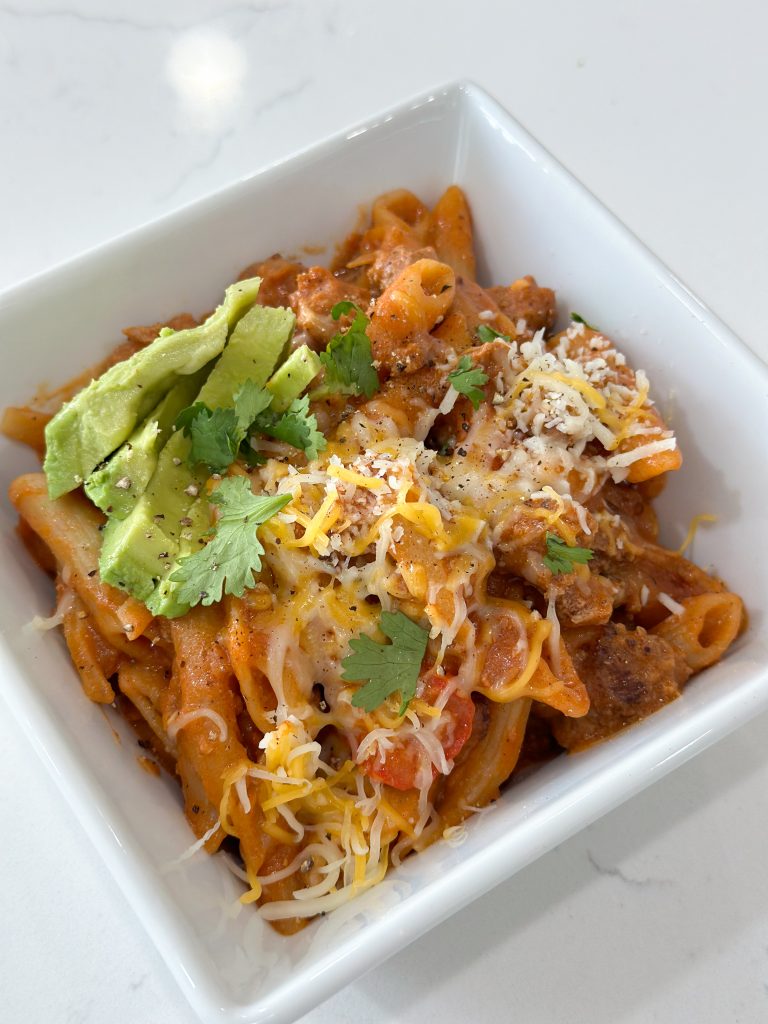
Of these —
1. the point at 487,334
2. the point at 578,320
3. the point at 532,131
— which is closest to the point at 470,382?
the point at 487,334

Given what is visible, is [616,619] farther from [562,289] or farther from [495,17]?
[495,17]

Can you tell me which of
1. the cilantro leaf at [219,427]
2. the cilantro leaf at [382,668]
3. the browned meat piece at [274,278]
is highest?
the browned meat piece at [274,278]

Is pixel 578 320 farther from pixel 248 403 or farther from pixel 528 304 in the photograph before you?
pixel 248 403

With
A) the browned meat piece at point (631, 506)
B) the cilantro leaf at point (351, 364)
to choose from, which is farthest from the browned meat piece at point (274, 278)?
the browned meat piece at point (631, 506)

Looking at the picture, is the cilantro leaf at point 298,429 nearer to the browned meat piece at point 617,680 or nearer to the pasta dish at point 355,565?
the pasta dish at point 355,565

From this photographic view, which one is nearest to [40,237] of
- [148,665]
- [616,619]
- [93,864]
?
[148,665]

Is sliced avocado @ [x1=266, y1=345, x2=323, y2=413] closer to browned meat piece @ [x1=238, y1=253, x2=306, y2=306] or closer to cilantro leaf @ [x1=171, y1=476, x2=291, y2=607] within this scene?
cilantro leaf @ [x1=171, y1=476, x2=291, y2=607]

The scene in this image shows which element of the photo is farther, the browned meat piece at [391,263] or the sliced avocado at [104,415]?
the browned meat piece at [391,263]
